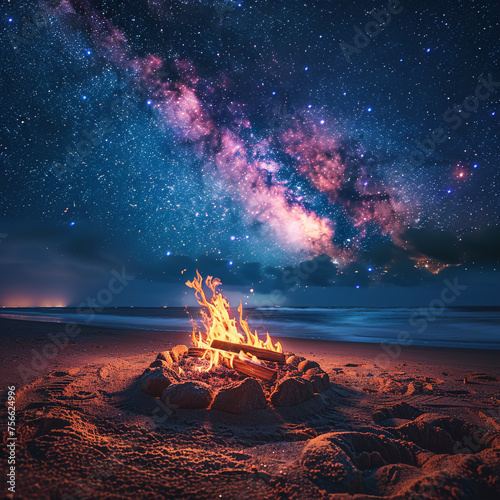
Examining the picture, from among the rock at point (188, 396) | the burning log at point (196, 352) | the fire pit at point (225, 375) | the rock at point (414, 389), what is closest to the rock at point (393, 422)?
the fire pit at point (225, 375)

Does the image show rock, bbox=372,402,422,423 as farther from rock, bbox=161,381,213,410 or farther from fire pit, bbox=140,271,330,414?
rock, bbox=161,381,213,410

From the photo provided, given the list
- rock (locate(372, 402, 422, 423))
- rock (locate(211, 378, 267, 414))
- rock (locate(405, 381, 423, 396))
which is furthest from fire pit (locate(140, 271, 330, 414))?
rock (locate(405, 381, 423, 396))

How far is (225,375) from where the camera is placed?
5371 mm

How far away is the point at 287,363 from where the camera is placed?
6195 millimetres

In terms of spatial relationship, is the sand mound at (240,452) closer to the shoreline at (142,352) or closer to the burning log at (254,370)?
the burning log at (254,370)

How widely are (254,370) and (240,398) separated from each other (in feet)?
3.97

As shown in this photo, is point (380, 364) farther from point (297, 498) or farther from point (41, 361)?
point (41, 361)

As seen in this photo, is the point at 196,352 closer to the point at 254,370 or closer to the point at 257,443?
the point at 254,370

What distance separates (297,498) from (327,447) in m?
0.57

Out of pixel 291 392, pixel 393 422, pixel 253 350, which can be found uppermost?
pixel 253 350

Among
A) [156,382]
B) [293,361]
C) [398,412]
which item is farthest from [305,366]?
[156,382]

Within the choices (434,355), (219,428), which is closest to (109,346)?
(219,428)

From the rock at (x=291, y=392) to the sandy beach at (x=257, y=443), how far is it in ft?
0.40

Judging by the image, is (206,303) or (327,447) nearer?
(327,447)
